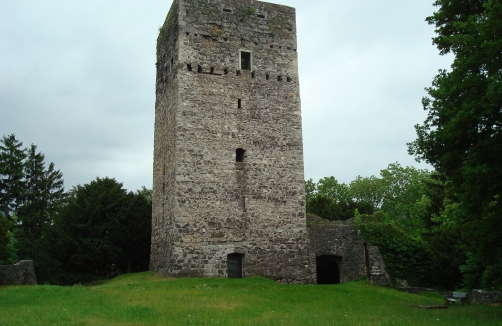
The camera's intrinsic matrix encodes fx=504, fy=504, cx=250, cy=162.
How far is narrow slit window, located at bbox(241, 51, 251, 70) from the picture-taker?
23297 millimetres

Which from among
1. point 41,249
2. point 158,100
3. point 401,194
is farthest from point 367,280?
point 401,194

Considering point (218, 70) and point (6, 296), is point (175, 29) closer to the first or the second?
point (218, 70)

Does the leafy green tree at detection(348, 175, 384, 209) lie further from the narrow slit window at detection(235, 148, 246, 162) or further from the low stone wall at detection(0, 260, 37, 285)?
the low stone wall at detection(0, 260, 37, 285)

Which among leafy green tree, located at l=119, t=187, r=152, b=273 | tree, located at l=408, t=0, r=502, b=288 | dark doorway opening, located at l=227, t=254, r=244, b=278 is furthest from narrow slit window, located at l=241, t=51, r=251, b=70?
tree, located at l=408, t=0, r=502, b=288

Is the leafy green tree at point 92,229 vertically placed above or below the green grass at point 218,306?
A: above

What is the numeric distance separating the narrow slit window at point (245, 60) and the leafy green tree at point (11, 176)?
26.7 meters

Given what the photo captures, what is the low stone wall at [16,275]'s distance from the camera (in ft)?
60.5

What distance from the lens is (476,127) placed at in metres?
11.9

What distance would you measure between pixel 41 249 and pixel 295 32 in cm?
1944

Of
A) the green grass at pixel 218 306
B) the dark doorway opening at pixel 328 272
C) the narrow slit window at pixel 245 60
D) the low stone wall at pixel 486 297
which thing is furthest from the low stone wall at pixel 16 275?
the low stone wall at pixel 486 297

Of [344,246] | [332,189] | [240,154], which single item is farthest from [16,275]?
[332,189]

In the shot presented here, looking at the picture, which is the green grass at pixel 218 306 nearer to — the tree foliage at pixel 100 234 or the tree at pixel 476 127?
the tree at pixel 476 127

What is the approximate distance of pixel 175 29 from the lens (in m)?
22.6

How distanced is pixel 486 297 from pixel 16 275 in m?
16.4
